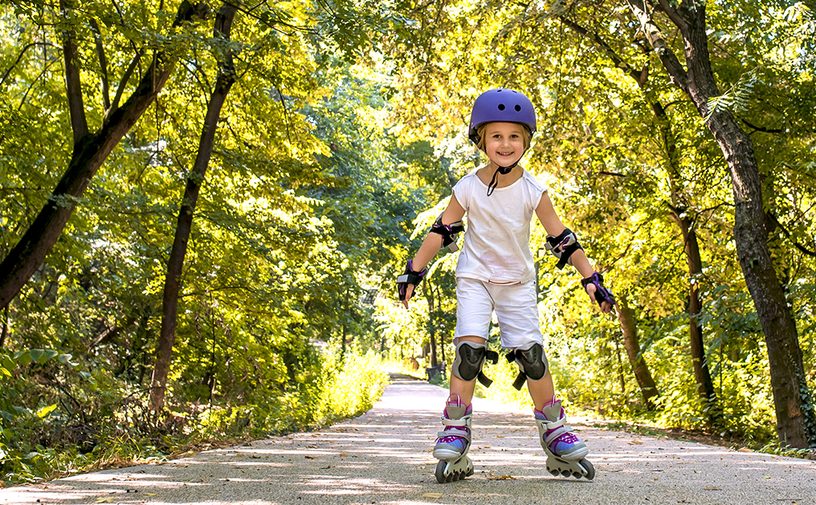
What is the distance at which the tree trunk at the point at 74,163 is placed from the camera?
7469 millimetres

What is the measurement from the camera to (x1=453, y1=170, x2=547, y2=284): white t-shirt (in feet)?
14.9

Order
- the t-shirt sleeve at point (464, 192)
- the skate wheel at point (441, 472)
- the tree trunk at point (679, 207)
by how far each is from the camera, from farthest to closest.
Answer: the tree trunk at point (679, 207) → the t-shirt sleeve at point (464, 192) → the skate wheel at point (441, 472)

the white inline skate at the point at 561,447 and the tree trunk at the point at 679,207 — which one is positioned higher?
the tree trunk at the point at 679,207

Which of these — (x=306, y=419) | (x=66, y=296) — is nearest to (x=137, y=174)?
(x=66, y=296)

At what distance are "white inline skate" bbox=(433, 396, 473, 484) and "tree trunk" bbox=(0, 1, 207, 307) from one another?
13.4 ft

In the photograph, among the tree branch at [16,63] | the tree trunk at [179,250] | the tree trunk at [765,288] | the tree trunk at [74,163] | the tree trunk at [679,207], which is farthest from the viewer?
the tree trunk at [679,207]

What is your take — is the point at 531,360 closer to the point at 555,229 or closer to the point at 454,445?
the point at 454,445

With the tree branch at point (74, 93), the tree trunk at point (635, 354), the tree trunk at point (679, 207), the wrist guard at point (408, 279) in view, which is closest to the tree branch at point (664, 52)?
the tree trunk at point (679, 207)

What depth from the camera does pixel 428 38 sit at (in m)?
9.87

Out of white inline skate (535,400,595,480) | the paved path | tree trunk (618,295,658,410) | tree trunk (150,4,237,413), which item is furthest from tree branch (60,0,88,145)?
tree trunk (618,295,658,410)

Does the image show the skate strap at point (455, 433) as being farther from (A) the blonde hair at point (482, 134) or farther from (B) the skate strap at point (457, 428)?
(A) the blonde hair at point (482, 134)

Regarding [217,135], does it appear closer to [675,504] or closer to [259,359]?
[259,359]

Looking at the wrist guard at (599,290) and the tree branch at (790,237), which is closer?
the wrist guard at (599,290)

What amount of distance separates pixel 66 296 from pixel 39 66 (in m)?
2.99
